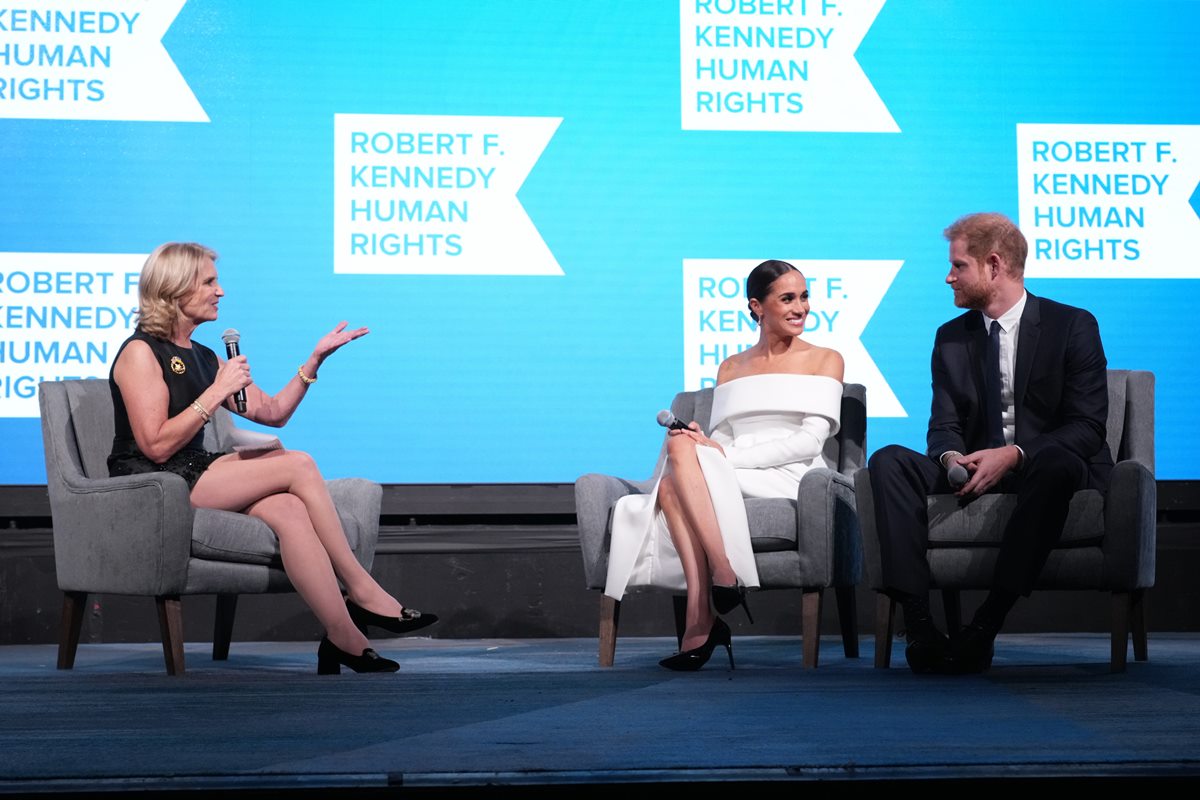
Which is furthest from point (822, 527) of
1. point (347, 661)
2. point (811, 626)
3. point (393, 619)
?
point (347, 661)

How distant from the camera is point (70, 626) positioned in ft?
11.4

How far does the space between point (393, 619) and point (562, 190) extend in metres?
1.85

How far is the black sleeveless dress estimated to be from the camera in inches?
132

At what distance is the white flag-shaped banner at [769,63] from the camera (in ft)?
14.7

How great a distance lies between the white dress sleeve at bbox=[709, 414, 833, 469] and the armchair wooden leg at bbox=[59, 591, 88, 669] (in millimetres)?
1764

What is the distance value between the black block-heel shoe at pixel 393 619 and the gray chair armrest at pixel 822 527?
3.11 feet

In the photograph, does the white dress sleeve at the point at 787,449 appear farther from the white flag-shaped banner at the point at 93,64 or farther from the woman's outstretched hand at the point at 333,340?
the white flag-shaped banner at the point at 93,64

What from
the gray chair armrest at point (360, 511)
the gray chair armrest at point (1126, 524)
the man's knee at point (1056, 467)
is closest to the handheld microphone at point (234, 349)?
the gray chair armrest at point (360, 511)

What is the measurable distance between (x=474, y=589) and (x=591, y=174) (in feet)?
4.84

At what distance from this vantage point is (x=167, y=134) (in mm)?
4375

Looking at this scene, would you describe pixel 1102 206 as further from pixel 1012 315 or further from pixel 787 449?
pixel 787 449

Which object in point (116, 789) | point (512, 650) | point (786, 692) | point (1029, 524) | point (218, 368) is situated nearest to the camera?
point (116, 789)

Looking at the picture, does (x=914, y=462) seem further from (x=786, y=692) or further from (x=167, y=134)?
(x=167, y=134)

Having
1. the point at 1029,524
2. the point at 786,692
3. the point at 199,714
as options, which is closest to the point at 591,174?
the point at 1029,524
